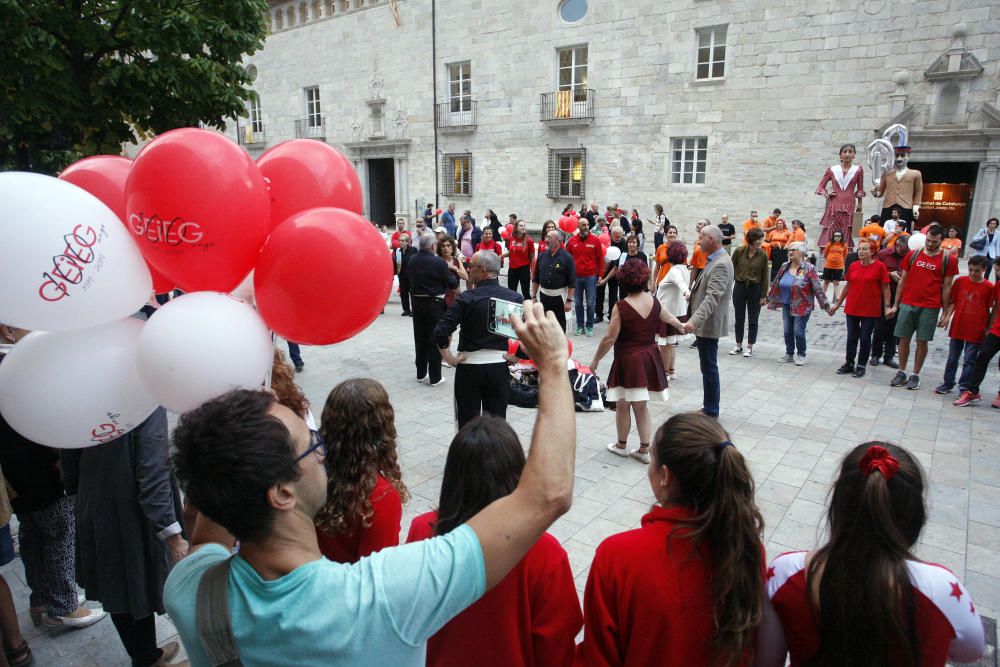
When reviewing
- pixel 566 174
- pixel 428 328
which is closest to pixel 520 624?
pixel 428 328

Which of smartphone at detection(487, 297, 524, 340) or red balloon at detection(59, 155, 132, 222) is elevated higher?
red balloon at detection(59, 155, 132, 222)

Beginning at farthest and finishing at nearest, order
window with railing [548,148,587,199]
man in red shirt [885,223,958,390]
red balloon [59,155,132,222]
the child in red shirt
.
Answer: window with railing [548,148,587,199] → man in red shirt [885,223,958,390] → the child in red shirt → red balloon [59,155,132,222]

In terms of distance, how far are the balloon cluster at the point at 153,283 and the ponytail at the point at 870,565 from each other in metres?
1.58

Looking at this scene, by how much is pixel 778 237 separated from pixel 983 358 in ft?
26.9

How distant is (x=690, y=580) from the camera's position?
1603mm

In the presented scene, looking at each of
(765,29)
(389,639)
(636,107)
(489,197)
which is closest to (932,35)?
(765,29)

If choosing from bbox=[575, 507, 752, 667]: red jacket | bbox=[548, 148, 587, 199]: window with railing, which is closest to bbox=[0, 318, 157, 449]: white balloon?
bbox=[575, 507, 752, 667]: red jacket

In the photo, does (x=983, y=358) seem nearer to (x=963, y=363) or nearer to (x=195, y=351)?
(x=963, y=363)

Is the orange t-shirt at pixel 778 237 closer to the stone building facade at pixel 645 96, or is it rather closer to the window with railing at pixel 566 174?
the stone building facade at pixel 645 96

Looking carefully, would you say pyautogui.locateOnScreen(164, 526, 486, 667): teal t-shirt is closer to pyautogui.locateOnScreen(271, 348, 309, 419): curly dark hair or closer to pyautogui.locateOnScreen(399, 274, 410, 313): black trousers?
pyautogui.locateOnScreen(271, 348, 309, 419): curly dark hair

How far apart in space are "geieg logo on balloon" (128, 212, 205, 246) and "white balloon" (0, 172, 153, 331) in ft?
0.40

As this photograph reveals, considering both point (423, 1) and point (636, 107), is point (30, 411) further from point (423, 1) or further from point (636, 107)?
point (423, 1)

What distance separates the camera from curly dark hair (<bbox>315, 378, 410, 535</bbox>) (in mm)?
2156

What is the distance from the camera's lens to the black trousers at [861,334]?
751 centimetres
